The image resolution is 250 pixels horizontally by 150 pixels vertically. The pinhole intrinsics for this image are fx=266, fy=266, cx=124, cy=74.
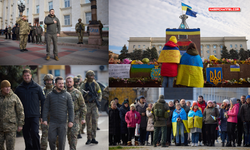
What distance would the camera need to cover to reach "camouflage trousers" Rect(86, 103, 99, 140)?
6.79 meters

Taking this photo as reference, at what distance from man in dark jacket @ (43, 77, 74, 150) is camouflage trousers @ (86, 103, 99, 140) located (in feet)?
4.90

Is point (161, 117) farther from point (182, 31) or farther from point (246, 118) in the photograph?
point (182, 31)

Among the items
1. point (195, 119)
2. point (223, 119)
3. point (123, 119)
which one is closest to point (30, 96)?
point (123, 119)

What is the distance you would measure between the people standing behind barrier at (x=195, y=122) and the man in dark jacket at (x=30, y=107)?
3.85 meters

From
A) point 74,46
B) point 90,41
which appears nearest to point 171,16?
point 90,41

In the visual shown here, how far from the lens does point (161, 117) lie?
698 cm

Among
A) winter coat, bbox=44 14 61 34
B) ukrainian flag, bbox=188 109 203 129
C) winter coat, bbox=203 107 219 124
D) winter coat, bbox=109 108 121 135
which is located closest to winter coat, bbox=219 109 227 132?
winter coat, bbox=203 107 219 124

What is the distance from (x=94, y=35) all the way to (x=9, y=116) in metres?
3.07

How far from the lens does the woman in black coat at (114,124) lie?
23.6 ft

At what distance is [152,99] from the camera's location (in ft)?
23.6

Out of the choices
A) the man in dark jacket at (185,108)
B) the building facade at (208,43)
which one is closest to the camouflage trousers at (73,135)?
the building facade at (208,43)

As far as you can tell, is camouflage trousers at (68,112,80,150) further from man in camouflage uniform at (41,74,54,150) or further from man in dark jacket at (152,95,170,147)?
man in dark jacket at (152,95,170,147)

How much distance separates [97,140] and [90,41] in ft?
8.86

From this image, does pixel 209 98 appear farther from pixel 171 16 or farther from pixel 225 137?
pixel 171 16
